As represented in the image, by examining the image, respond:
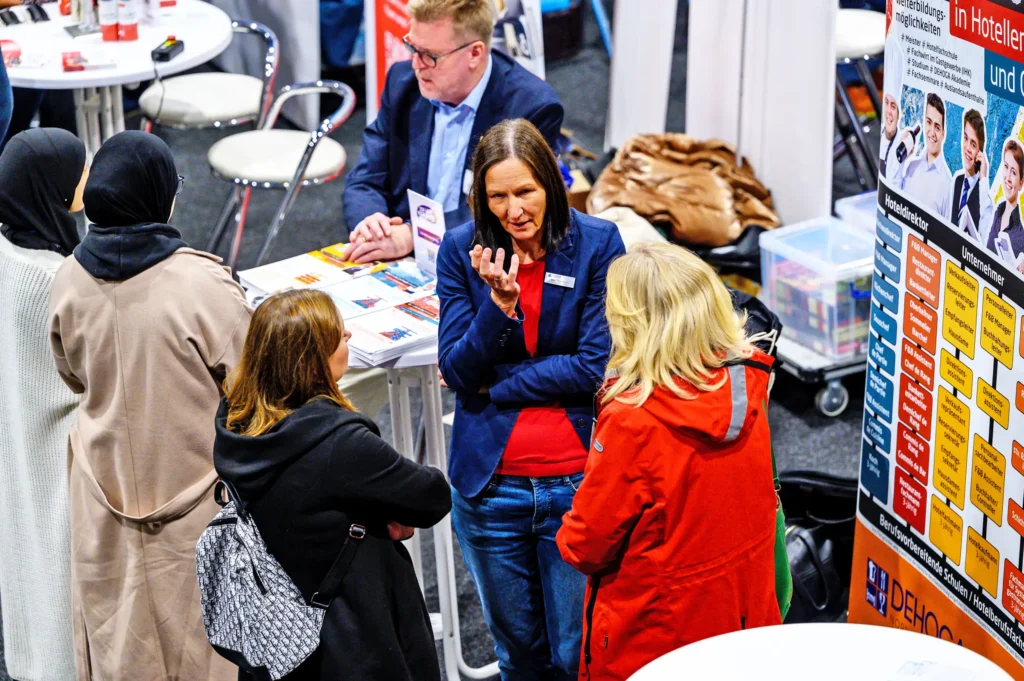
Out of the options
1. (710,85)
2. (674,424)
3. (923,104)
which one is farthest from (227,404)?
(710,85)

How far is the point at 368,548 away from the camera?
7.24 feet

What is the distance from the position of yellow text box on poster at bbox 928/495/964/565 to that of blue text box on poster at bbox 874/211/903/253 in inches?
18.6

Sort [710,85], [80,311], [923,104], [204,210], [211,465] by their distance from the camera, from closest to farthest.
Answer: [923,104], [80,311], [211,465], [710,85], [204,210]

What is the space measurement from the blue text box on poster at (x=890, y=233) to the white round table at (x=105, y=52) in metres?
3.07

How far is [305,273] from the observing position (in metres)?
3.04

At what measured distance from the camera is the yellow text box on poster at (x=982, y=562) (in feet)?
7.17

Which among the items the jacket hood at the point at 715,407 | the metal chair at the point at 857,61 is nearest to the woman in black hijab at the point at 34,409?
the jacket hood at the point at 715,407

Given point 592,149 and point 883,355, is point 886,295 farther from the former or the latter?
point 592,149

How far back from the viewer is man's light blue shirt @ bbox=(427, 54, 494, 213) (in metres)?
3.04

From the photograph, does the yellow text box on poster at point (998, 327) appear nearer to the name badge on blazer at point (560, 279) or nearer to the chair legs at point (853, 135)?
the name badge on blazer at point (560, 279)

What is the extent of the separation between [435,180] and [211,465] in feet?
3.10

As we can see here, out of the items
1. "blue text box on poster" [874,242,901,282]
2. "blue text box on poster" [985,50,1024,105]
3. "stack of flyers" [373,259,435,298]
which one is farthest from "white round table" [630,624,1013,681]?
"stack of flyers" [373,259,435,298]

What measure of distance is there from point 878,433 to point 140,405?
4.86 ft

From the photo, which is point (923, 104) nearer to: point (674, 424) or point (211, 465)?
point (674, 424)
